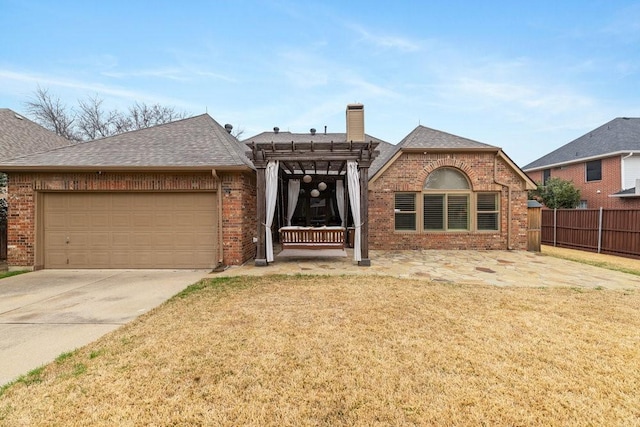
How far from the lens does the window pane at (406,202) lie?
10.5 m

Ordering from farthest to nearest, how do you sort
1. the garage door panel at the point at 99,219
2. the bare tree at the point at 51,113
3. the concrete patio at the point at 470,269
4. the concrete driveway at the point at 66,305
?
the bare tree at the point at 51,113
the garage door panel at the point at 99,219
the concrete patio at the point at 470,269
the concrete driveway at the point at 66,305

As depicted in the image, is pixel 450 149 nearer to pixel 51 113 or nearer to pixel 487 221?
pixel 487 221

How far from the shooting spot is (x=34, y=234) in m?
7.30

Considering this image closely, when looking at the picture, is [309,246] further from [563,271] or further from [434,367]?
[563,271]

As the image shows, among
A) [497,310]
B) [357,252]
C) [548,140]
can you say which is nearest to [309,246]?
[357,252]

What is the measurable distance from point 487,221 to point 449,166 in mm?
2613

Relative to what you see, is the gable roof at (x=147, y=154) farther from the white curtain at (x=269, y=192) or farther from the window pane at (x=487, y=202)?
the window pane at (x=487, y=202)

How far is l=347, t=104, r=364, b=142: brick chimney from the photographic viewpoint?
1035 centimetres

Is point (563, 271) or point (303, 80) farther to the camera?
point (303, 80)

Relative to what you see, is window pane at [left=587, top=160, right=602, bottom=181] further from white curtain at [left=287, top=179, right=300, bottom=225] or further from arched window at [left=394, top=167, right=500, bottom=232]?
white curtain at [left=287, top=179, right=300, bottom=225]

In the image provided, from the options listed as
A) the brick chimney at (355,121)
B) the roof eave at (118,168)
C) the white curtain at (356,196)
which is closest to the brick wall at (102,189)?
the roof eave at (118,168)

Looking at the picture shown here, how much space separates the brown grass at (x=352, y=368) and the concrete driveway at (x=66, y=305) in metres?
0.44

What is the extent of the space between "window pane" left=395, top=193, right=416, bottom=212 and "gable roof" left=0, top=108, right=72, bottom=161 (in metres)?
14.2

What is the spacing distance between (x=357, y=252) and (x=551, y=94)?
17062 millimetres
